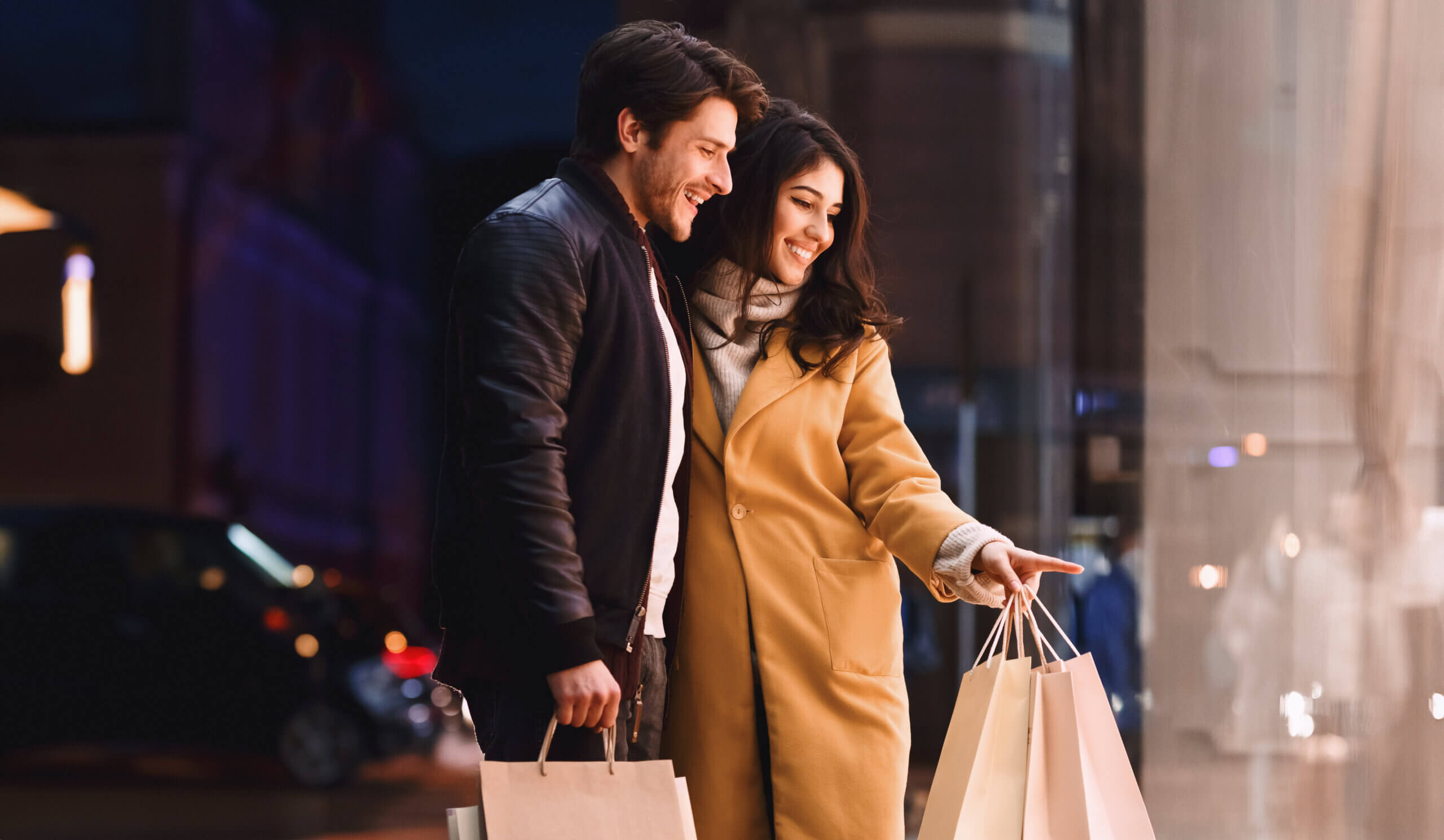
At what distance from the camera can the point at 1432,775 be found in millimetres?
3809

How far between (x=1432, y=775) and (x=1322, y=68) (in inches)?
85.1

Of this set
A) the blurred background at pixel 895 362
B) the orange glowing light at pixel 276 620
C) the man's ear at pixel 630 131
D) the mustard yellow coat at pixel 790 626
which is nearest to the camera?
the man's ear at pixel 630 131

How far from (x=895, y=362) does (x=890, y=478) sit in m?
3.87

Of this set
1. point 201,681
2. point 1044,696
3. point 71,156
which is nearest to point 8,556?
point 201,681

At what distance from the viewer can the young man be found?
1801 mm

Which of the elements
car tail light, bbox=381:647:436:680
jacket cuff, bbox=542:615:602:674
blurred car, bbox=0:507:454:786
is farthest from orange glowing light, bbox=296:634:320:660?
jacket cuff, bbox=542:615:602:674

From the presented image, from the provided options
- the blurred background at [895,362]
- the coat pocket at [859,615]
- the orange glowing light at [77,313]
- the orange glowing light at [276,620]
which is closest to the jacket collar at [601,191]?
the coat pocket at [859,615]

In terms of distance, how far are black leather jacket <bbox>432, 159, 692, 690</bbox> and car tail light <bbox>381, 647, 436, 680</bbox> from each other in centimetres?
502

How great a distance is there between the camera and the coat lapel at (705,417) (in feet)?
7.62

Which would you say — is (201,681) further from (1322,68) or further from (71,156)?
(1322,68)

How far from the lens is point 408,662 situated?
6777 millimetres

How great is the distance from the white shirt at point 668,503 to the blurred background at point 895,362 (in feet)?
5.83

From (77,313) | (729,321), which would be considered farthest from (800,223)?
(77,313)

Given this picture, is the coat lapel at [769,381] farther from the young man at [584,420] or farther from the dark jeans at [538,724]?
the dark jeans at [538,724]
